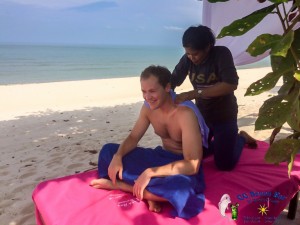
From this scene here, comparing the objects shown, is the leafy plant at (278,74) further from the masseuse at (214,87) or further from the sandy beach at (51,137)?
the sandy beach at (51,137)

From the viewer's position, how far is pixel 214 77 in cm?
313

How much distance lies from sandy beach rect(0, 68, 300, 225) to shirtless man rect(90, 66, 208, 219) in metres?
1.02

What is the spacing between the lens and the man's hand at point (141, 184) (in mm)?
2270

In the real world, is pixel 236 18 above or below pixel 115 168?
above

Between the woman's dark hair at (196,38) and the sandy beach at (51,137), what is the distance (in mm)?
1769

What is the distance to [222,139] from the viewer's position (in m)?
3.15

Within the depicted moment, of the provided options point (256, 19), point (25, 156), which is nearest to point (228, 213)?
point (256, 19)

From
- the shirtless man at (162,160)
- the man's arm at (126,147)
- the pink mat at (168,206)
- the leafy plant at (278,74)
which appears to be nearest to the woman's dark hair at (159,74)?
the shirtless man at (162,160)

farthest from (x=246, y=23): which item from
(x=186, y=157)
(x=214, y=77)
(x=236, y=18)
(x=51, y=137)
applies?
(x=51, y=137)

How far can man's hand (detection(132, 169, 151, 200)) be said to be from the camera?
7.45 ft

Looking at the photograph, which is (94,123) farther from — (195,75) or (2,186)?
(195,75)

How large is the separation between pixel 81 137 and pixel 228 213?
4048mm

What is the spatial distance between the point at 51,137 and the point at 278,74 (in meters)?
5.25

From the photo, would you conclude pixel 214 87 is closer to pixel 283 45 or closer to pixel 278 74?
pixel 278 74
